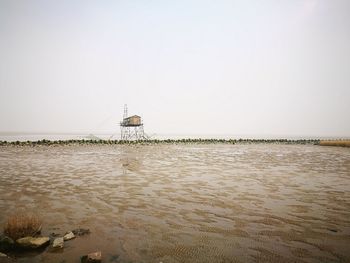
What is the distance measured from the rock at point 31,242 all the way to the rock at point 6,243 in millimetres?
107

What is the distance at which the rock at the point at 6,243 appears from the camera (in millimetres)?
4785

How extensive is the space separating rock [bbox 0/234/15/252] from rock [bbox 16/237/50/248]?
0.11 meters

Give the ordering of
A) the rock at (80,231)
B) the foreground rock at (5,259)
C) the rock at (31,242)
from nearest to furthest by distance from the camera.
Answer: the foreground rock at (5,259), the rock at (31,242), the rock at (80,231)

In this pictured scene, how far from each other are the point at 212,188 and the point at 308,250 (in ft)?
19.1

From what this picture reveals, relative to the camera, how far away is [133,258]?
4.65 metres

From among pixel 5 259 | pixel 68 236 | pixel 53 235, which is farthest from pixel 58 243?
pixel 5 259

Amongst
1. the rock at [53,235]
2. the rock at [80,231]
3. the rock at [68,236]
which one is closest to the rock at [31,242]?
the rock at [68,236]

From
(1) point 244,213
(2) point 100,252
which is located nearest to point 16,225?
(2) point 100,252

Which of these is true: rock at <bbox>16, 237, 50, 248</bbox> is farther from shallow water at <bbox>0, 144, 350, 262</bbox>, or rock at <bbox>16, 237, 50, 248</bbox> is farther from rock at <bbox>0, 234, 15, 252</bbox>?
shallow water at <bbox>0, 144, 350, 262</bbox>

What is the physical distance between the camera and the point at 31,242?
16.2ft

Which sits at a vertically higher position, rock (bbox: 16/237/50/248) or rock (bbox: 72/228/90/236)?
rock (bbox: 16/237/50/248)

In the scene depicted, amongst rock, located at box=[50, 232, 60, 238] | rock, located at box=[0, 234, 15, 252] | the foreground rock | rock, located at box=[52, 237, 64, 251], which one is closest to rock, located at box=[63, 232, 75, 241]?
rock, located at box=[52, 237, 64, 251]

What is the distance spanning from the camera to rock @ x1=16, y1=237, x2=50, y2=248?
490cm

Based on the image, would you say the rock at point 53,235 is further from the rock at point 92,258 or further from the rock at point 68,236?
the rock at point 92,258
